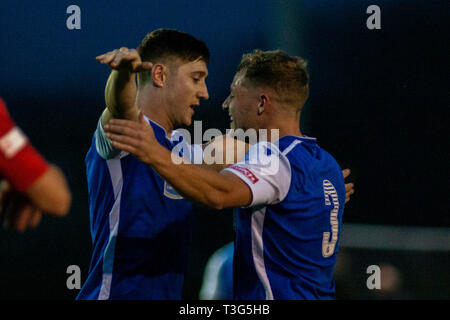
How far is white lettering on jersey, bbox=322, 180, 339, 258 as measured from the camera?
7.67 feet

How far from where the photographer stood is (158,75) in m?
2.55

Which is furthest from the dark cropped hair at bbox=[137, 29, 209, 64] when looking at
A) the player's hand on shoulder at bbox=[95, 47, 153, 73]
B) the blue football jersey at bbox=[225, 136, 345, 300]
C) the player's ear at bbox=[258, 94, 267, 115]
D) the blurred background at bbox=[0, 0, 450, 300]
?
the blurred background at bbox=[0, 0, 450, 300]

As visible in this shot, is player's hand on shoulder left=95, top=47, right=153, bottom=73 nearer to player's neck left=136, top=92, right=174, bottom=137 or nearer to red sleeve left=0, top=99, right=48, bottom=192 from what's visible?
red sleeve left=0, top=99, right=48, bottom=192

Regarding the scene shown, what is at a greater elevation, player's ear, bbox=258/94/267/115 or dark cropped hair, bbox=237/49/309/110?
dark cropped hair, bbox=237/49/309/110

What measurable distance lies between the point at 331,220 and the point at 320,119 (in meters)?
2.84

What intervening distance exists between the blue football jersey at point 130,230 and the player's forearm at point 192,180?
1.60 ft

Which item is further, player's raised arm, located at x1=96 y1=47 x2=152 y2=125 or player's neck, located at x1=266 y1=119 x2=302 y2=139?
player's neck, located at x1=266 y1=119 x2=302 y2=139

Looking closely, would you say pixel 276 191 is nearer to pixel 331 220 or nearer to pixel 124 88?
pixel 331 220

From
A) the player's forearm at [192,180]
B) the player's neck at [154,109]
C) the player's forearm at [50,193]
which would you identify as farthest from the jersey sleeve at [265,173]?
the player's forearm at [50,193]

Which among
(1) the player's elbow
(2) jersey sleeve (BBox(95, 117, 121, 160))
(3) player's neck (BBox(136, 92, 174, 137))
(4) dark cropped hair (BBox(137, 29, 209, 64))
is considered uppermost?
(4) dark cropped hair (BBox(137, 29, 209, 64))

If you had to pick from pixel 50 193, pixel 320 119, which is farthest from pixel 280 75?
pixel 320 119

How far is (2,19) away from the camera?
474 centimetres

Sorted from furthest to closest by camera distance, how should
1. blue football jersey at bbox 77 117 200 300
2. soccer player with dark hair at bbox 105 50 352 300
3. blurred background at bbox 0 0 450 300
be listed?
blurred background at bbox 0 0 450 300 → blue football jersey at bbox 77 117 200 300 → soccer player with dark hair at bbox 105 50 352 300

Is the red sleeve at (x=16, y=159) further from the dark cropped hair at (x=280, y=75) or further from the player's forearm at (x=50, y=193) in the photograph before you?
the dark cropped hair at (x=280, y=75)
